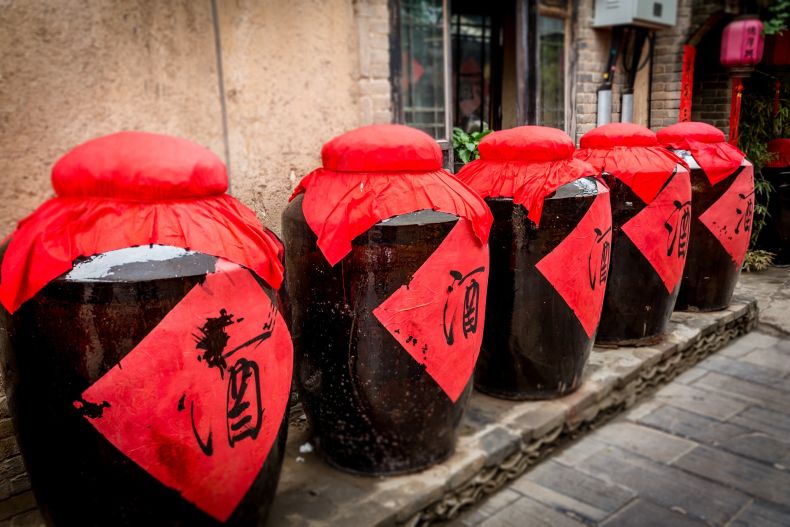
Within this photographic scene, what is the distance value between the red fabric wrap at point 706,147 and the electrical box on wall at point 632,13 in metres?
1.37

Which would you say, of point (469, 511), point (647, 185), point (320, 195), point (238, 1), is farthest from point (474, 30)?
point (469, 511)

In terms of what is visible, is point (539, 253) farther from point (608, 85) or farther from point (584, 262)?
point (608, 85)

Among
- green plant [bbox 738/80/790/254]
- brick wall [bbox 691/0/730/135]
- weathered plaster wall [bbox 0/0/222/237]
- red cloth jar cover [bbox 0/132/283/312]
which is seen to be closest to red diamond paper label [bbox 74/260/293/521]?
red cloth jar cover [bbox 0/132/283/312]

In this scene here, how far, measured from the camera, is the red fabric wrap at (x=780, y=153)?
6355mm

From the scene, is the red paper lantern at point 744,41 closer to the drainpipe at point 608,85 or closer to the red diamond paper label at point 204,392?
the drainpipe at point 608,85

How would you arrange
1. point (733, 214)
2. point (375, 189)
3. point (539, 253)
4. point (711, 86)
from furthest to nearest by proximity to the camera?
point (711, 86) → point (733, 214) → point (539, 253) → point (375, 189)

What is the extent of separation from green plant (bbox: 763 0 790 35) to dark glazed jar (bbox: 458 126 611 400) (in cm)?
460

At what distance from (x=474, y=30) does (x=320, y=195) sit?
4.08 m

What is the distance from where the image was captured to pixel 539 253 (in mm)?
2996

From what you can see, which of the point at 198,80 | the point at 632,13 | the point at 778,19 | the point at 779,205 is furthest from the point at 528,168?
the point at 778,19

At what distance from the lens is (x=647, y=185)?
362 cm

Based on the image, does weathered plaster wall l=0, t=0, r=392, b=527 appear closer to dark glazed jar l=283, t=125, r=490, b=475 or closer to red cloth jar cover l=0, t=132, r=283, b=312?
dark glazed jar l=283, t=125, r=490, b=475

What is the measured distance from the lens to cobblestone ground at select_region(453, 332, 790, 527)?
2684 millimetres

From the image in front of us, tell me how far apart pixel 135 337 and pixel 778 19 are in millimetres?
6918
